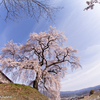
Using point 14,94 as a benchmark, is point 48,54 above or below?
above

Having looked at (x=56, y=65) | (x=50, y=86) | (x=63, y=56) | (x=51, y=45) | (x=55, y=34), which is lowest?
(x=50, y=86)

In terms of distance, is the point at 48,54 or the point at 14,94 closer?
the point at 14,94

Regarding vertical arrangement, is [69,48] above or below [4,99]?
above

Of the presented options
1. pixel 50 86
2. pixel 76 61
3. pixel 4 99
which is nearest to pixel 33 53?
pixel 50 86

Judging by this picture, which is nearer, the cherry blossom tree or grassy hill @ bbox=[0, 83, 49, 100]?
grassy hill @ bbox=[0, 83, 49, 100]

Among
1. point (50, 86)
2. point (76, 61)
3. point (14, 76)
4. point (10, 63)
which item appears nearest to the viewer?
point (10, 63)

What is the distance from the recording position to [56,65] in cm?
1202

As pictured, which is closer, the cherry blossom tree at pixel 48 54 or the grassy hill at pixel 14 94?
the grassy hill at pixel 14 94

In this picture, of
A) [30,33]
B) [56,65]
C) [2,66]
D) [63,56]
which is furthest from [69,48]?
[2,66]

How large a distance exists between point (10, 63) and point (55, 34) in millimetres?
7346

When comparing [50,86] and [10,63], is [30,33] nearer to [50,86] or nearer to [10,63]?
[10,63]

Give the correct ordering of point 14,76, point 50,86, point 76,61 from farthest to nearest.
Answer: point 76,61, point 50,86, point 14,76

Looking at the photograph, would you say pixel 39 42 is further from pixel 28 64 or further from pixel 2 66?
pixel 2 66

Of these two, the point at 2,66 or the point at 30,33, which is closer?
the point at 2,66
